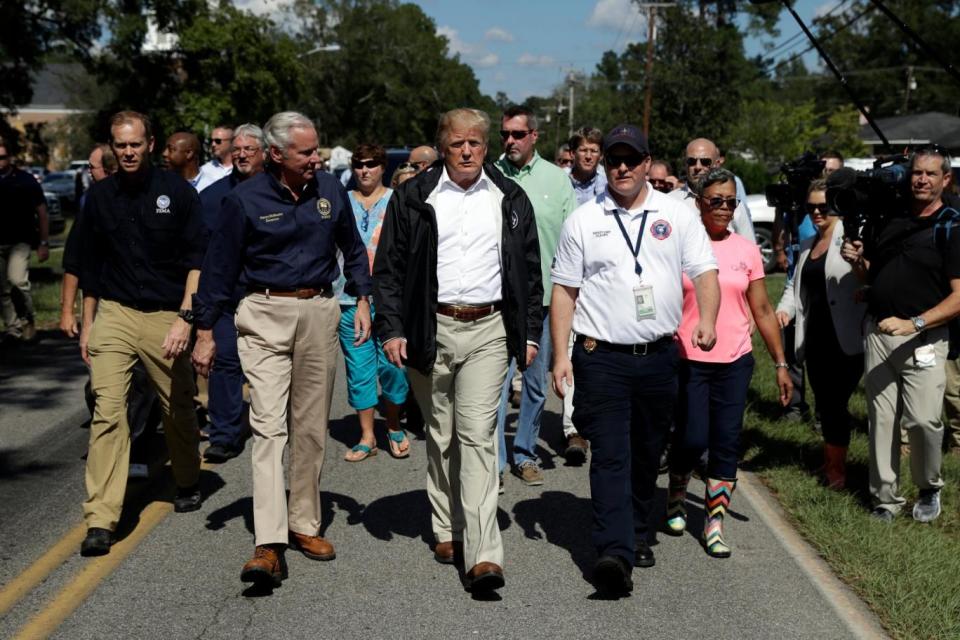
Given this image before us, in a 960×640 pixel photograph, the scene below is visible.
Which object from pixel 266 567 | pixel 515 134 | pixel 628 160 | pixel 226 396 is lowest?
pixel 266 567

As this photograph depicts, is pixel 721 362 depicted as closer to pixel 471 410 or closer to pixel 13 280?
pixel 471 410

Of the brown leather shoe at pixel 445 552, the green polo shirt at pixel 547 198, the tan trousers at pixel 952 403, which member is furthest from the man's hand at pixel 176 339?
the tan trousers at pixel 952 403

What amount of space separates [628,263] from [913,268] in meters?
1.92

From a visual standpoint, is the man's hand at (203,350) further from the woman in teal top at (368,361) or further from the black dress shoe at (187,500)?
the woman in teal top at (368,361)

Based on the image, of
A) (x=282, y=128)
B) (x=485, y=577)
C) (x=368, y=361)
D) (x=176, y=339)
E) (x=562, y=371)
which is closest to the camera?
(x=485, y=577)

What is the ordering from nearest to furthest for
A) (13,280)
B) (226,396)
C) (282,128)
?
1. (282,128)
2. (226,396)
3. (13,280)

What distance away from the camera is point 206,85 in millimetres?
45531

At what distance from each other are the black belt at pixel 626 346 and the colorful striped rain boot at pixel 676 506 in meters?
1.09

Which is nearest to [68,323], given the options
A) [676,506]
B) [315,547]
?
[315,547]

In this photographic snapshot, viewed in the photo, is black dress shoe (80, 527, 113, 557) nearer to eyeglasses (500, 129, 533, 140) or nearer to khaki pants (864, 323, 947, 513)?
eyeglasses (500, 129, 533, 140)

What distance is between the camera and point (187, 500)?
20.3 ft

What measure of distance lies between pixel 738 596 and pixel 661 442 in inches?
30.6

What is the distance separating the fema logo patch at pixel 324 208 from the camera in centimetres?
528

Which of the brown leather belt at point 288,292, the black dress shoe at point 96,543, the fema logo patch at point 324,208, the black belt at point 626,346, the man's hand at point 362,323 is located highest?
the fema logo patch at point 324,208
